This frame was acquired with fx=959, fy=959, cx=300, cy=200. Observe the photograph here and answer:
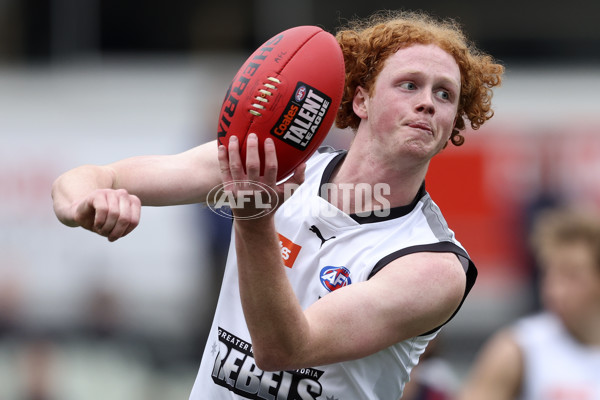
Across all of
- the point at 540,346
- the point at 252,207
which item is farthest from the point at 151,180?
the point at 540,346

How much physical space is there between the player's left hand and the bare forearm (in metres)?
0.05

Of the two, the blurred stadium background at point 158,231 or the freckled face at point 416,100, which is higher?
the freckled face at point 416,100

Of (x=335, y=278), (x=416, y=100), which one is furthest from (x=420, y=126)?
(x=335, y=278)

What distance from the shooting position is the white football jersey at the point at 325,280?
10.9 ft

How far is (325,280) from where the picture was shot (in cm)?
334

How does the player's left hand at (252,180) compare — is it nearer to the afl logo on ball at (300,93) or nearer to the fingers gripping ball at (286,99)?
the fingers gripping ball at (286,99)

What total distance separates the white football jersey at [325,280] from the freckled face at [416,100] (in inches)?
10.9

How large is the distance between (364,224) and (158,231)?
7304mm

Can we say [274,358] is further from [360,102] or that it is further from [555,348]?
[555,348]

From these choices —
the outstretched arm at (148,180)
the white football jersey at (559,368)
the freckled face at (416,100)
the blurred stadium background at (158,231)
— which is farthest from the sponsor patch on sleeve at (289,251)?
the blurred stadium background at (158,231)

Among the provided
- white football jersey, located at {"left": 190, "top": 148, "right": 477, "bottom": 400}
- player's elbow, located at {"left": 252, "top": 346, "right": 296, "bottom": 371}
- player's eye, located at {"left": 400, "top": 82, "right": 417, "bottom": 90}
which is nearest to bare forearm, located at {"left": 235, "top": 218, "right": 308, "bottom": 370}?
player's elbow, located at {"left": 252, "top": 346, "right": 296, "bottom": 371}

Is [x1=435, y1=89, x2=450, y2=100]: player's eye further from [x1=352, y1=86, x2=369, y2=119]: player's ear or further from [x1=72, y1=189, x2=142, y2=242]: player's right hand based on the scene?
[x1=72, y1=189, x2=142, y2=242]: player's right hand

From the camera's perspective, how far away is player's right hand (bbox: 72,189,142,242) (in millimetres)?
2707

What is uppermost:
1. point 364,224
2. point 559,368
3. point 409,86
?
point 409,86
